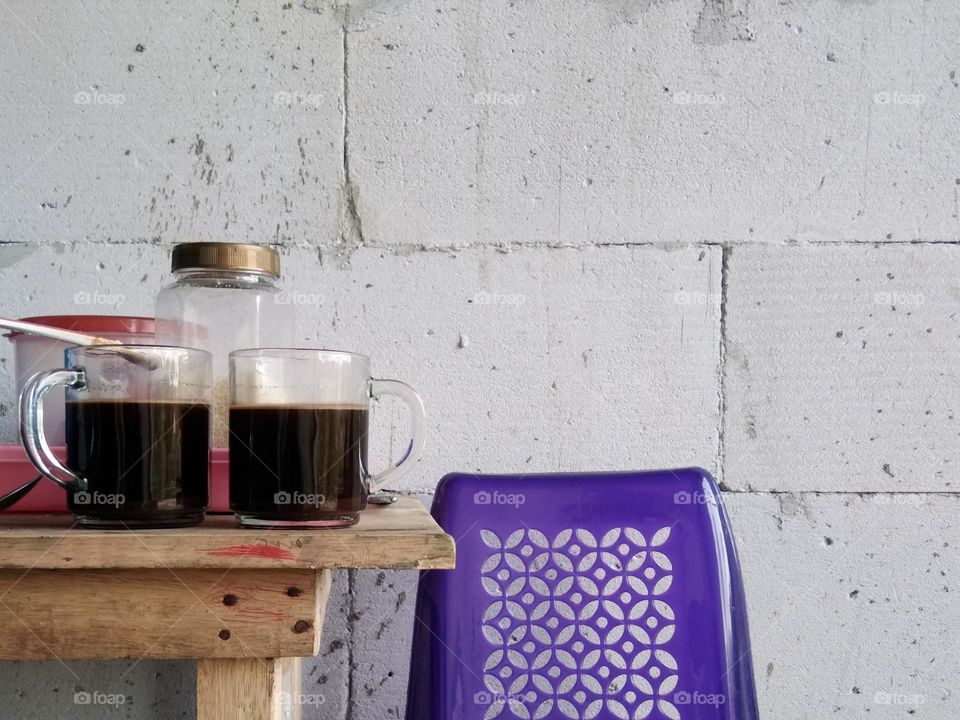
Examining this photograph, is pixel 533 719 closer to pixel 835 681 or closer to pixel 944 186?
pixel 835 681

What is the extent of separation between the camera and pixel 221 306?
104cm

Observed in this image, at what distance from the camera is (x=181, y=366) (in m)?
0.83

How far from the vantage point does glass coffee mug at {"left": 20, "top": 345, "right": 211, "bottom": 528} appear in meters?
0.80

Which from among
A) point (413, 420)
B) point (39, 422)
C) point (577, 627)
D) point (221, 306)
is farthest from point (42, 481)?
point (577, 627)

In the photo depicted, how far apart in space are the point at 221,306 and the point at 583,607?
1.97 ft

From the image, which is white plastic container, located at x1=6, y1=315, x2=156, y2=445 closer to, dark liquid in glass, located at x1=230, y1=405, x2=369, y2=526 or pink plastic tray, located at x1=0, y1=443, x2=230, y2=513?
pink plastic tray, located at x1=0, y1=443, x2=230, y2=513

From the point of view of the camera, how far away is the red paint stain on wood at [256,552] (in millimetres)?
726

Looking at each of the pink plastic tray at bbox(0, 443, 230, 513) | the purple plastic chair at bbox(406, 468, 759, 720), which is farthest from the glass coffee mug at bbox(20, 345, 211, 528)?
the purple plastic chair at bbox(406, 468, 759, 720)

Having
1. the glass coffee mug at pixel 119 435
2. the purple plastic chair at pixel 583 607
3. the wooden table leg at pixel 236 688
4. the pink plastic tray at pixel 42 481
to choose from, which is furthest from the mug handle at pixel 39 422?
the purple plastic chair at pixel 583 607

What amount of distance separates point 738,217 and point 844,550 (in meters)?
0.57

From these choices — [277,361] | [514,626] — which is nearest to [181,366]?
[277,361]

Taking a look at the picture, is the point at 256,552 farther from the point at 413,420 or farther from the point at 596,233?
the point at 596,233

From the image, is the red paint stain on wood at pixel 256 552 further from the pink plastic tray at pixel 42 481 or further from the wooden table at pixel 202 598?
the pink plastic tray at pixel 42 481

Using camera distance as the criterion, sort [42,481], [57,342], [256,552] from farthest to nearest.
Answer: [57,342]
[42,481]
[256,552]
